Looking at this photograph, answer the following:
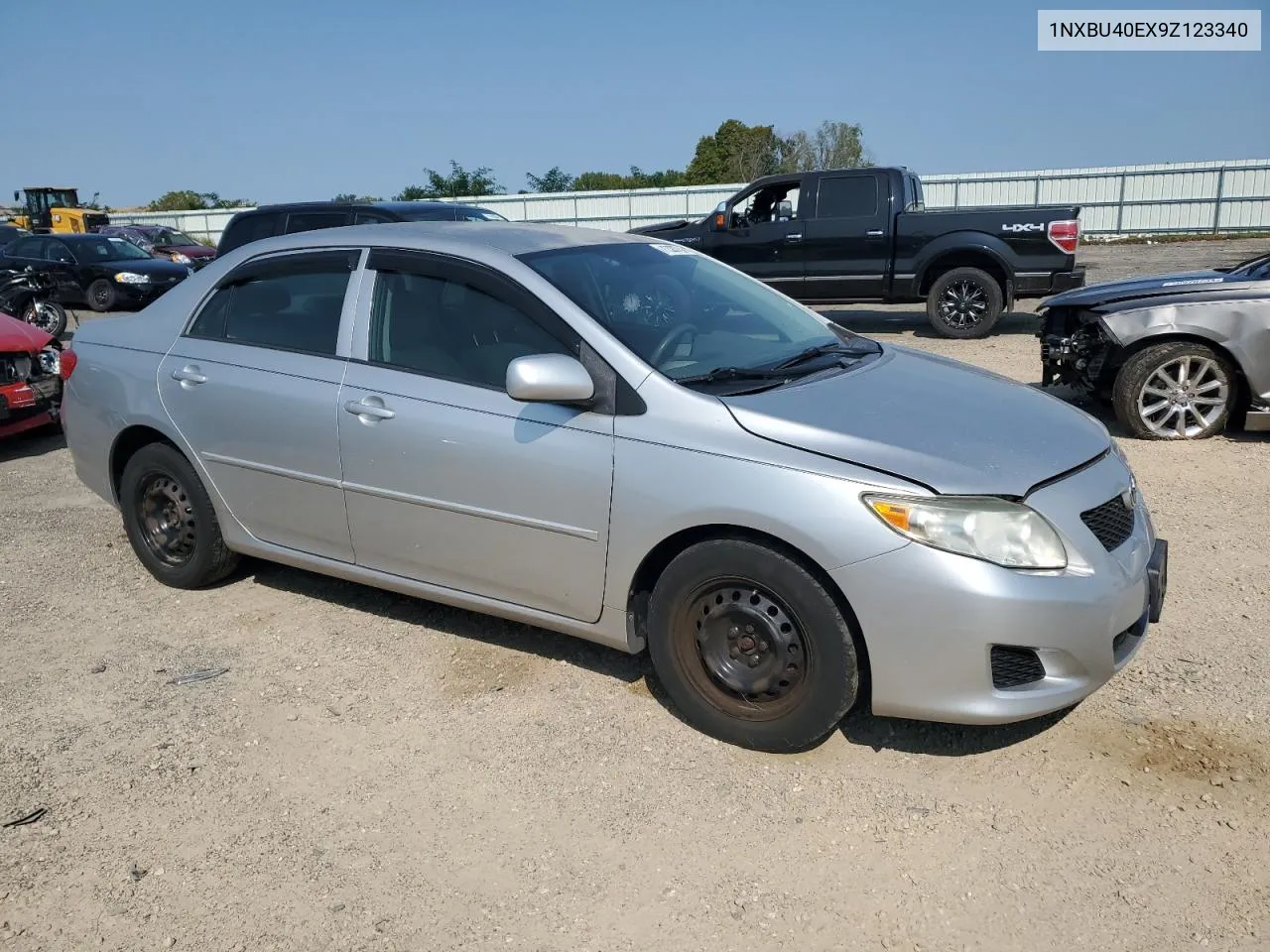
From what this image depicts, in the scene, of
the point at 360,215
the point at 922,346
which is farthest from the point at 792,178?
the point at 360,215

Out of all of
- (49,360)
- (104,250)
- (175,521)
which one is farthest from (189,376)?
(104,250)

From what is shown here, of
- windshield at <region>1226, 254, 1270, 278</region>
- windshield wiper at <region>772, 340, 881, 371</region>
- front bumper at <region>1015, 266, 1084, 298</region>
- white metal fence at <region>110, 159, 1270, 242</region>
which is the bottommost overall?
windshield wiper at <region>772, 340, 881, 371</region>

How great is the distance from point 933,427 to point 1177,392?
471 centimetres

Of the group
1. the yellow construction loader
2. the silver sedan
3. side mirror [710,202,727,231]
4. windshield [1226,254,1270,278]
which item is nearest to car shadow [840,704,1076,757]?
the silver sedan

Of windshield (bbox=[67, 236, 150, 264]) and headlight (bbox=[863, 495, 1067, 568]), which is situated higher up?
windshield (bbox=[67, 236, 150, 264])

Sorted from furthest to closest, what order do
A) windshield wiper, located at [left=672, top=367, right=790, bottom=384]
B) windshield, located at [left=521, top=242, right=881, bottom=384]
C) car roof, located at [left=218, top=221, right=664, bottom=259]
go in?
car roof, located at [left=218, top=221, right=664, bottom=259]
windshield, located at [left=521, top=242, right=881, bottom=384]
windshield wiper, located at [left=672, top=367, right=790, bottom=384]

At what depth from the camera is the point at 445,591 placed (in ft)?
13.6

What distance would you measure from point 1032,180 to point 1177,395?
26.3 metres

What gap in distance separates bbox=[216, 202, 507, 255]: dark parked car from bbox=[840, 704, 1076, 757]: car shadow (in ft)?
27.2

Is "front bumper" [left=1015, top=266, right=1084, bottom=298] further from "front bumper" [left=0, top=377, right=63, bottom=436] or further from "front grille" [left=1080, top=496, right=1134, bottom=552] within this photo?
"front bumper" [left=0, top=377, right=63, bottom=436]

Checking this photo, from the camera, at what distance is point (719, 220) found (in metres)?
14.0

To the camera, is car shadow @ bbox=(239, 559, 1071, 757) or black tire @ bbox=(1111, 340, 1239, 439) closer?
car shadow @ bbox=(239, 559, 1071, 757)

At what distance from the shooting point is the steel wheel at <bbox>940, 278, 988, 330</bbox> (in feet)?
40.9

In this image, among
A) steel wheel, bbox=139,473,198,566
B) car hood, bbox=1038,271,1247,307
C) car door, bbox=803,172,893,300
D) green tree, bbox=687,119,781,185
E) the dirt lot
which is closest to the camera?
the dirt lot
